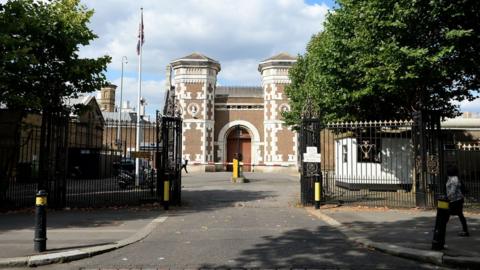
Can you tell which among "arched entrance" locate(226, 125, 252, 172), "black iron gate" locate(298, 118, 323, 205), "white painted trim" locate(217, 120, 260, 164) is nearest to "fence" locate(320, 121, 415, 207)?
"black iron gate" locate(298, 118, 323, 205)

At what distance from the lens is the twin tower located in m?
42.2

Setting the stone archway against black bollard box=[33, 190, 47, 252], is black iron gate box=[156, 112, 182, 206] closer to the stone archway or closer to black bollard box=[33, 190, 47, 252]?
black bollard box=[33, 190, 47, 252]

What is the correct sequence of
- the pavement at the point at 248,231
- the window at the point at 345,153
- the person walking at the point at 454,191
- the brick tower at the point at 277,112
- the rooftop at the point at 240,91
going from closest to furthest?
the pavement at the point at 248,231 < the person walking at the point at 454,191 < the window at the point at 345,153 < the brick tower at the point at 277,112 < the rooftop at the point at 240,91

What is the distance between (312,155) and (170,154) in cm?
490

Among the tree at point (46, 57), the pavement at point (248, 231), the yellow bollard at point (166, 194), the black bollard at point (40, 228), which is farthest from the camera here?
the yellow bollard at point (166, 194)

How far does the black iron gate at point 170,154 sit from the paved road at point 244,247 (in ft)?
5.66

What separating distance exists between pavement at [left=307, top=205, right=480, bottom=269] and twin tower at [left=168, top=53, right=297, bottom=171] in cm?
2750

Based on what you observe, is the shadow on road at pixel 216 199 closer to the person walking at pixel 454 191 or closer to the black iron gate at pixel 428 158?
the black iron gate at pixel 428 158

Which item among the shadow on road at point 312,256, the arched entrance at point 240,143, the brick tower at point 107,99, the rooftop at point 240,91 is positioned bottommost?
the shadow on road at point 312,256

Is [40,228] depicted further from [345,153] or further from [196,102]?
[196,102]

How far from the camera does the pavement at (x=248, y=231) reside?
7730 millimetres

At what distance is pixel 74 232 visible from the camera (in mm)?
10023

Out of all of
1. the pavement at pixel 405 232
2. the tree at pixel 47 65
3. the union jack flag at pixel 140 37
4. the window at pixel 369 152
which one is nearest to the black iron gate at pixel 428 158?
the pavement at pixel 405 232

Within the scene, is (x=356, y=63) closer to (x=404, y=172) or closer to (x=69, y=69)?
(x=404, y=172)
